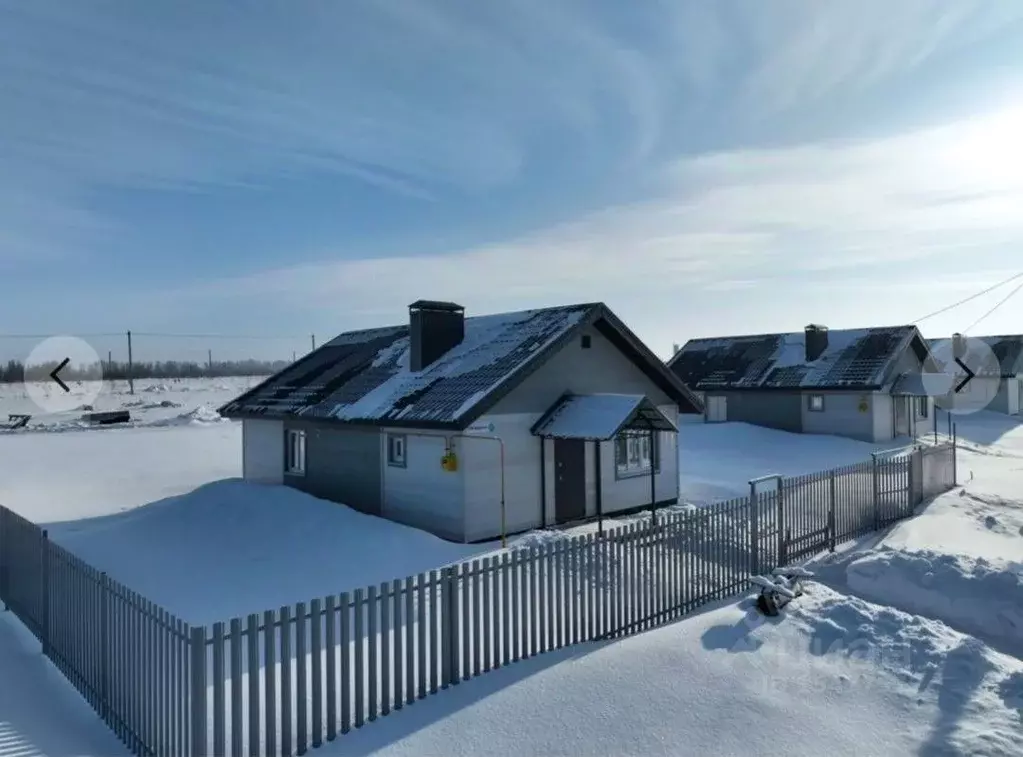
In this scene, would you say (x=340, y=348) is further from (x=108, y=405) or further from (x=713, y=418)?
(x=108, y=405)

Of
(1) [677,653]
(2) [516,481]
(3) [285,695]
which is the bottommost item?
(1) [677,653]

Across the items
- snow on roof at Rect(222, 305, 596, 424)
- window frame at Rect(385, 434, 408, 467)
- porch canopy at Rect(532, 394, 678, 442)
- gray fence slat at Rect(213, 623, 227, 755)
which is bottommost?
gray fence slat at Rect(213, 623, 227, 755)

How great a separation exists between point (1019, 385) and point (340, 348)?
4705 cm

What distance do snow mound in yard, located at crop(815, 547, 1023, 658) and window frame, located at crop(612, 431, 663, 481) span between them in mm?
6540

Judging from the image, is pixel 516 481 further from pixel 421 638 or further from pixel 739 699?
pixel 739 699

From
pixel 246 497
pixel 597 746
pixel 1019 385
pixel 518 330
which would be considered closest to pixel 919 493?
pixel 518 330

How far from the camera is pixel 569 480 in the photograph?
56.2 ft

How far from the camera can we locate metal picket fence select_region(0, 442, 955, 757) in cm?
605

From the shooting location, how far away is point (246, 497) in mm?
18312

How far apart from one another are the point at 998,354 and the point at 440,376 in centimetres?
4874

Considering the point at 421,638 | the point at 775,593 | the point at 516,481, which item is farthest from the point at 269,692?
the point at 516,481

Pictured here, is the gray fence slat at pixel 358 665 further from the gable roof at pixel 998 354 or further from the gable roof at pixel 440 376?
the gable roof at pixel 998 354

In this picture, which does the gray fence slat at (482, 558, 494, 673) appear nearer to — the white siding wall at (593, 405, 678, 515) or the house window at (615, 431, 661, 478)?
the white siding wall at (593, 405, 678, 515)

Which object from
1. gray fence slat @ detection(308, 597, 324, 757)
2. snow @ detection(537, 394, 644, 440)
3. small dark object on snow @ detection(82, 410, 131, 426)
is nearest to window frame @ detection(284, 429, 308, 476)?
snow @ detection(537, 394, 644, 440)
